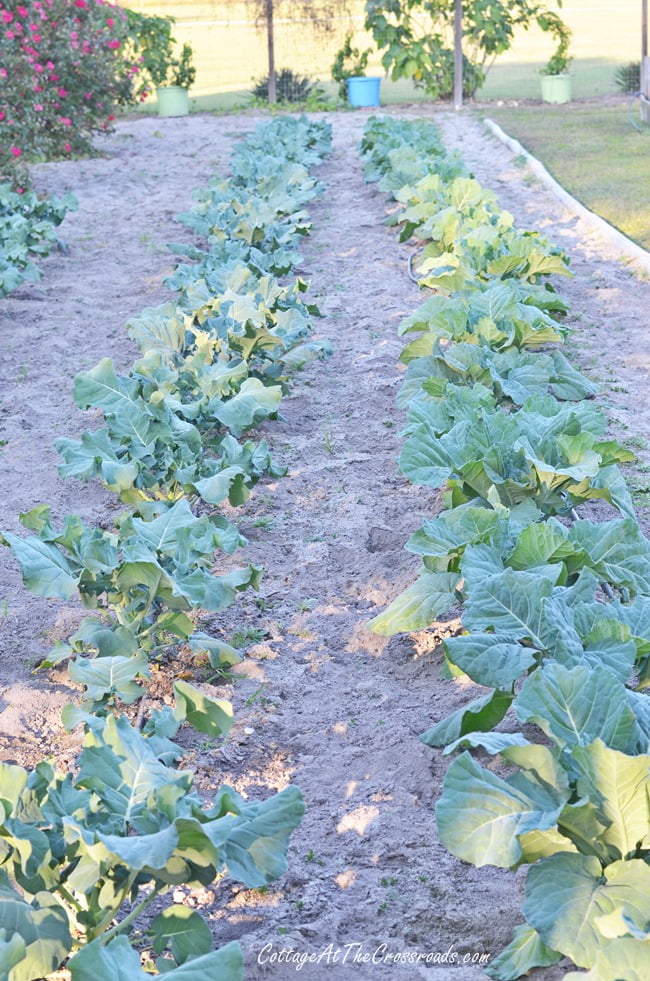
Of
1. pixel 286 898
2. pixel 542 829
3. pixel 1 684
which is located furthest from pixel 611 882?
pixel 1 684

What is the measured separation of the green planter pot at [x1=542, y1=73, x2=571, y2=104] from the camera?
16.4 metres

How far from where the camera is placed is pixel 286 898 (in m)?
2.28

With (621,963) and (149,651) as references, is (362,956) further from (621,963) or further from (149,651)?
(149,651)

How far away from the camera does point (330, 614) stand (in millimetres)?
3406

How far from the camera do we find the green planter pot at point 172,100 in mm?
16594

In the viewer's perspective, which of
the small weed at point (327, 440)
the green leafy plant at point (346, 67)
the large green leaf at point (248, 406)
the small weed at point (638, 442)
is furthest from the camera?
the green leafy plant at point (346, 67)

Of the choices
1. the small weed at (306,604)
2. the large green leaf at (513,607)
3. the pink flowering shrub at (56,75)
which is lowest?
the small weed at (306,604)

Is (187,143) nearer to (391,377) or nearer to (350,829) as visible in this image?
(391,377)

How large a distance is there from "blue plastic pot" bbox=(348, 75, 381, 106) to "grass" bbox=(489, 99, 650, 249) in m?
2.07

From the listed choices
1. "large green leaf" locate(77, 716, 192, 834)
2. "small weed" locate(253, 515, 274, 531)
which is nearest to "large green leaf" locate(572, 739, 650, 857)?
"large green leaf" locate(77, 716, 192, 834)

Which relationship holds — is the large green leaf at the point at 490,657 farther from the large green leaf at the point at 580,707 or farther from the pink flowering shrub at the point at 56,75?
the pink flowering shrub at the point at 56,75

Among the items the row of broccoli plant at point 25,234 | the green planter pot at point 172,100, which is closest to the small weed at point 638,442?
the row of broccoli plant at point 25,234

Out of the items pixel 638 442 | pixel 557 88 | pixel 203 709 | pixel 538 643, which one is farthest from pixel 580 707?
pixel 557 88

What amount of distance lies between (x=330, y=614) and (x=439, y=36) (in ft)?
50.1
